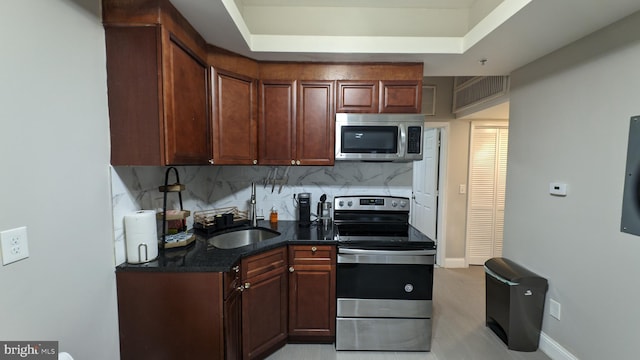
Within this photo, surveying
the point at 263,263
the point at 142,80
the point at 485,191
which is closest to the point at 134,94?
the point at 142,80

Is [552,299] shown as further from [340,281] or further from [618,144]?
[340,281]

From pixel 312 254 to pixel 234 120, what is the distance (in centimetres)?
125

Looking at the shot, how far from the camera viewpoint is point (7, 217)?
97 centimetres

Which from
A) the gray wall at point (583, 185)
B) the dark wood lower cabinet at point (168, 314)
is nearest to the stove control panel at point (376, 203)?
the gray wall at point (583, 185)

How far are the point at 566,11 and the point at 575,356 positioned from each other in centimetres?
228

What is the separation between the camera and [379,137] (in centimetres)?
226

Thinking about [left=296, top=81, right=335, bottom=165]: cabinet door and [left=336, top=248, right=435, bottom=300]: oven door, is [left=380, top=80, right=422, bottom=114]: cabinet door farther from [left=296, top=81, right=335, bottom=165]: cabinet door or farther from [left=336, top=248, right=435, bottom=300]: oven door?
[left=336, top=248, right=435, bottom=300]: oven door

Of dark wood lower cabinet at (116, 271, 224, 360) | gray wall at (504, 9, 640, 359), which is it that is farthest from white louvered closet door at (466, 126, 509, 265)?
dark wood lower cabinet at (116, 271, 224, 360)

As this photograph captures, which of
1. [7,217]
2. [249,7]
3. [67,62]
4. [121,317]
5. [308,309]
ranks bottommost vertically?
[308,309]

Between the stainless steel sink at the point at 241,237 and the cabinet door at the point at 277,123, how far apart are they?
629mm

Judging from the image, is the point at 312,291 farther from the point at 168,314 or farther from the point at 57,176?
the point at 57,176

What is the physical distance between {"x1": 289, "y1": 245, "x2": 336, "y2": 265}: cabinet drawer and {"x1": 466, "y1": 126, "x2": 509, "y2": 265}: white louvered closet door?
8.47 feet

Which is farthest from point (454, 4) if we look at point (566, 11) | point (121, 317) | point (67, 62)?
point (121, 317)

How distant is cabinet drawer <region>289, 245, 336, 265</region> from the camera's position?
207 centimetres
